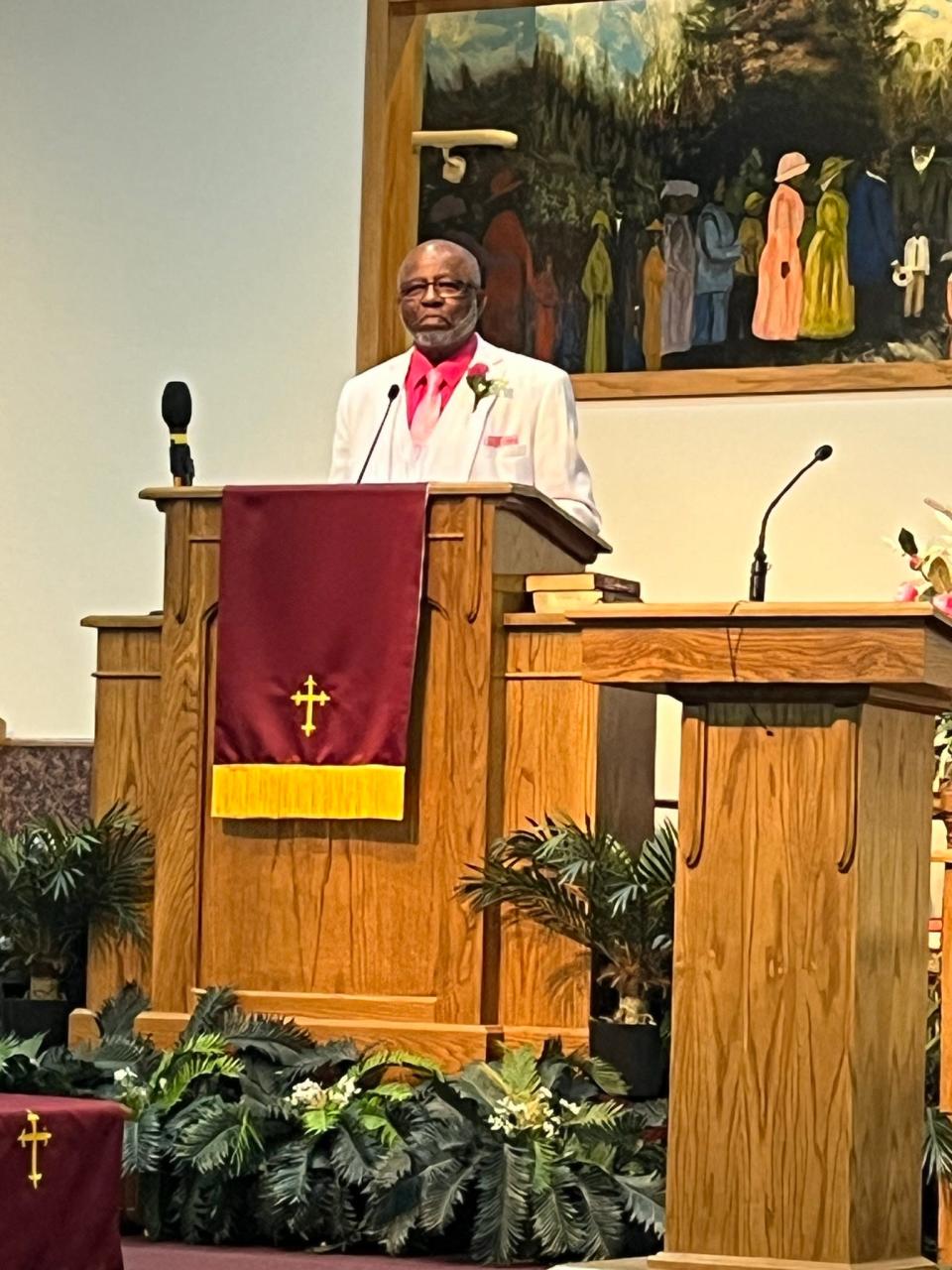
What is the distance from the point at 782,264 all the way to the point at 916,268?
564 mm

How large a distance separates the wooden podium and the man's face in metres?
1.02

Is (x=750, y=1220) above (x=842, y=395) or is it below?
below

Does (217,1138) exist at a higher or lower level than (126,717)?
lower

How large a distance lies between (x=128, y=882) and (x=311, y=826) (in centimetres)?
58

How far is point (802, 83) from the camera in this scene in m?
9.88

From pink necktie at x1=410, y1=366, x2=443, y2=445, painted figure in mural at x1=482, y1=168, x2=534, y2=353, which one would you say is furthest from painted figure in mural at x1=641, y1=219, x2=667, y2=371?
pink necktie at x1=410, y1=366, x2=443, y2=445

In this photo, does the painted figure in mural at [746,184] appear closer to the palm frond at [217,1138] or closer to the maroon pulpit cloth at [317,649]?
the maroon pulpit cloth at [317,649]

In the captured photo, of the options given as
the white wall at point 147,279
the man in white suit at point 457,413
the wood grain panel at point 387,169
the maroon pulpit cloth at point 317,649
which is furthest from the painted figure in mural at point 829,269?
the maroon pulpit cloth at point 317,649

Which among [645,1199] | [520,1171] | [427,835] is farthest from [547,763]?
[645,1199]

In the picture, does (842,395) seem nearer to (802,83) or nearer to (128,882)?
(802,83)

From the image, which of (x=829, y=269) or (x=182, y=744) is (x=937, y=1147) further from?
(x=829, y=269)

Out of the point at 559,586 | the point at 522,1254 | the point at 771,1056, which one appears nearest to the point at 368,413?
the point at 559,586

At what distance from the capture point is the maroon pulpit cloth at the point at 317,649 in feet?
19.6

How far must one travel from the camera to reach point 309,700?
6.06 meters
